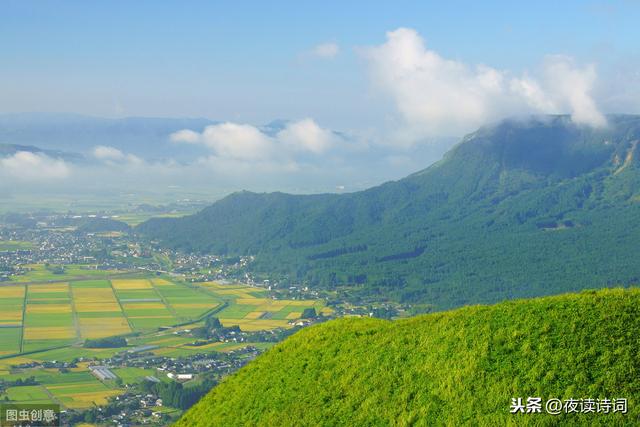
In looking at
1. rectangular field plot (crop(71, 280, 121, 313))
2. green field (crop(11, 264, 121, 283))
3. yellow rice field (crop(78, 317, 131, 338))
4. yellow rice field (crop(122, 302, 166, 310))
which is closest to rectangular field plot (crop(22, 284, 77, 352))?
yellow rice field (crop(78, 317, 131, 338))

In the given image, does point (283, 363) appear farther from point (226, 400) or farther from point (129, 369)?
point (129, 369)

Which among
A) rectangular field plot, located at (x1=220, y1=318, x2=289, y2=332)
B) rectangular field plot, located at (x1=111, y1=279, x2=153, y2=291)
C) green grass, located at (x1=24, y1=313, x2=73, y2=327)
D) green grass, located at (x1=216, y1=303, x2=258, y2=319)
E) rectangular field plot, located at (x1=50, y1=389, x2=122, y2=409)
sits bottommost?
rectangular field plot, located at (x1=50, y1=389, x2=122, y2=409)

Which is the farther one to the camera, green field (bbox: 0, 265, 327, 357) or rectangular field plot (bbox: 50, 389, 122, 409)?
green field (bbox: 0, 265, 327, 357)

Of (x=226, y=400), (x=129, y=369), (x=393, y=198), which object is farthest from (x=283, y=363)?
(x=393, y=198)

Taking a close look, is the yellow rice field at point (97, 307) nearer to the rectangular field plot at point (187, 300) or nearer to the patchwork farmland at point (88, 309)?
the patchwork farmland at point (88, 309)

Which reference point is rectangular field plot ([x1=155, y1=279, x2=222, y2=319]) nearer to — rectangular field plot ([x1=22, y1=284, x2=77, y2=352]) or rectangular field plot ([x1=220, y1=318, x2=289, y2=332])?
rectangular field plot ([x1=220, y1=318, x2=289, y2=332])

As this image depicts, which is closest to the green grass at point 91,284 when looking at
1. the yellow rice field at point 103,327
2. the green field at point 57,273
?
the green field at point 57,273
